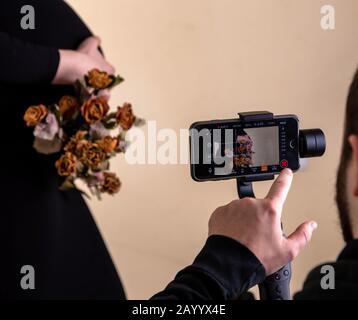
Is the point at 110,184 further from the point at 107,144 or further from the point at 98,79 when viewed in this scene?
the point at 98,79

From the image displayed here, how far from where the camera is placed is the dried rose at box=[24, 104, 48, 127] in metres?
1.03

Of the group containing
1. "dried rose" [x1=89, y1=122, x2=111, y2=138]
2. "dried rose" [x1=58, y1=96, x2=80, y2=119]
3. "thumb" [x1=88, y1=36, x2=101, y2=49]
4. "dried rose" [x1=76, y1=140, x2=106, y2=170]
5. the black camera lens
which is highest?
"thumb" [x1=88, y1=36, x2=101, y2=49]

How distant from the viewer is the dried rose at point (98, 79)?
106 centimetres

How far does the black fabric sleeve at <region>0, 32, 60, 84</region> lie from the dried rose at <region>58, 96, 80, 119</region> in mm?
53

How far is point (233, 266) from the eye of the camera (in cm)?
57

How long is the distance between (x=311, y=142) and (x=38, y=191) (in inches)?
24.5

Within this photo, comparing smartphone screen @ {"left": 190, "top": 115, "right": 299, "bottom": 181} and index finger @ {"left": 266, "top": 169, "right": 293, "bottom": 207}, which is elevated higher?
smartphone screen @ {"left": 190, "top": 115, "right": 299, "bottom": 181}

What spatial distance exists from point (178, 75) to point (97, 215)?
46cm

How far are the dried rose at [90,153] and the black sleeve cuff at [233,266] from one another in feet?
1.81

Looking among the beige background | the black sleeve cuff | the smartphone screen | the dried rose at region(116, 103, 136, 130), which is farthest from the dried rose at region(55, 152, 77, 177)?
the black sleeve cuff

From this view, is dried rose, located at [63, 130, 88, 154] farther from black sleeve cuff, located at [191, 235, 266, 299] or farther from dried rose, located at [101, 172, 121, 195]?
black sleeve cuff, located at [191, 235, 266, 299]

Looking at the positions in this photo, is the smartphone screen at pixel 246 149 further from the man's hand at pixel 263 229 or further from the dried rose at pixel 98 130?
the dried rose at pixel 98 130

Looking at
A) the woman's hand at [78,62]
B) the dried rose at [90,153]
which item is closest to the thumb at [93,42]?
the woman's hand at [78,62]
